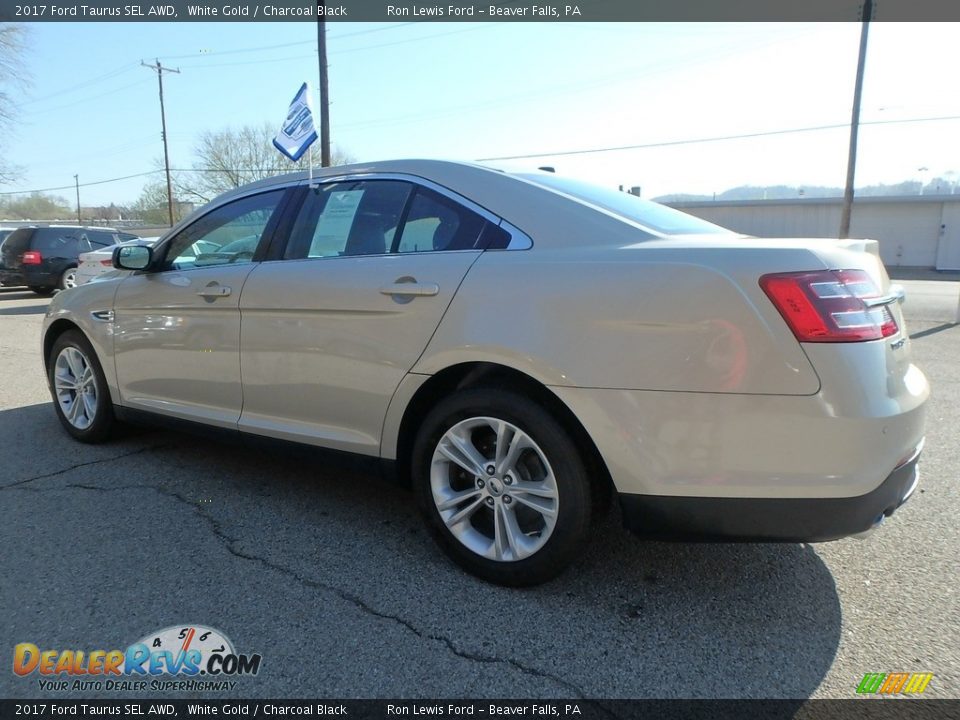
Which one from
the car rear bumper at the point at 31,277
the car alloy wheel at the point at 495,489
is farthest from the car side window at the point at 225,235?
the car rear bumper at the point at 31,277

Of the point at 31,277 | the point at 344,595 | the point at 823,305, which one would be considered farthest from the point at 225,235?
the point at 31,277

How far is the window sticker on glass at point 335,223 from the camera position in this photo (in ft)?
10.3

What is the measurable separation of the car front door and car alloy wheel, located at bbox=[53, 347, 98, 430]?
447 millimetres

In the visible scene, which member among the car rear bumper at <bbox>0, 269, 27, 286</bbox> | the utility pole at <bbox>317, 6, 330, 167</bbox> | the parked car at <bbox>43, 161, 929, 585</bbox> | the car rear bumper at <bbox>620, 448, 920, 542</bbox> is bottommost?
the car rear bumper at <bbox>0, 269, 27, 286</bbox>

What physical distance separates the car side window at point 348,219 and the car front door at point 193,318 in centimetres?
25

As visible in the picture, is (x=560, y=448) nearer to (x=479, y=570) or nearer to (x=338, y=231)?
(x=479, y=570)

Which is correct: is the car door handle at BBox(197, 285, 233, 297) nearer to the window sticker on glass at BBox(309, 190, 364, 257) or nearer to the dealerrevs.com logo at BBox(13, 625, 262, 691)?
the window sticker on glass at BBox(309, 190, 364, 257)

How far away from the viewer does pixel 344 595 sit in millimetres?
2551

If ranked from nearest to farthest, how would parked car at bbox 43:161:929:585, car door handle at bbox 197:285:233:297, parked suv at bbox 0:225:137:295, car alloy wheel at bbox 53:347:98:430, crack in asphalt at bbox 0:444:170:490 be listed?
1. parked car at bbox 43:161:929:585
2. car door handle at bbox 197:285:233:297
3. crack in asphalt at bbox 0:444:170:490
4. car alloy wheel at bbox 53:347:98:430
5. parked suv at bbox 0:225:137:295

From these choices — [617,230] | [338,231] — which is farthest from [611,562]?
[338,231]

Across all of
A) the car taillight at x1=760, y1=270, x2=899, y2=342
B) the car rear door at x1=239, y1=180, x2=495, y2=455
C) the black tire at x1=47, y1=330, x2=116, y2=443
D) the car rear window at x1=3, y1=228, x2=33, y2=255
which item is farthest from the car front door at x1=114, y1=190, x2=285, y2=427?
the car rear window at x1=3, y1=228, x2=33, y2=255

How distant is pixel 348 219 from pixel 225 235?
0.98m

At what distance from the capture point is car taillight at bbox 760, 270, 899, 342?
2012 mm

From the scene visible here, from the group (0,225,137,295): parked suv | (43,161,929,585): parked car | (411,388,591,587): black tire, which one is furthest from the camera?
(0,225,137,295): parked suv
